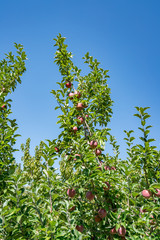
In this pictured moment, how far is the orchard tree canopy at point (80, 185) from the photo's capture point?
221cm

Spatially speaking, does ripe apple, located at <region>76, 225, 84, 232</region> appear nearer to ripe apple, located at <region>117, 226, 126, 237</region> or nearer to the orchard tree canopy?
the orchard tree canopy

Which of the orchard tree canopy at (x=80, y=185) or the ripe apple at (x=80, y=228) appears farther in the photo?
the ripe apple at (x=80, y=228)

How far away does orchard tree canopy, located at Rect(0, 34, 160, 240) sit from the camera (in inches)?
86.8

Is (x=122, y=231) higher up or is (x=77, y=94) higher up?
(x=77, y=94)

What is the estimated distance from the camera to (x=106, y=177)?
2.98 metres

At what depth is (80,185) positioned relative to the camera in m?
3.36

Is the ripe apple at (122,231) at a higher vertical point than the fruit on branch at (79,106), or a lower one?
lower

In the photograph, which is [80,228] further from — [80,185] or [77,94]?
[77,94]

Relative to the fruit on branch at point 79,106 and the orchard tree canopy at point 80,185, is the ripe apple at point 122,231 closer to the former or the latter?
the orchard tree canopy at point 80,185

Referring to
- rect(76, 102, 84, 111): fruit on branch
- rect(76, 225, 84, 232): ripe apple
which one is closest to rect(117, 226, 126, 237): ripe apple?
rect(76, 225, 84, 232): ripe apple

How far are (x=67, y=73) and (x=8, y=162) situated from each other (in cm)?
322

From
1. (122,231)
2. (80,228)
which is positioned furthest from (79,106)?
(122,231)

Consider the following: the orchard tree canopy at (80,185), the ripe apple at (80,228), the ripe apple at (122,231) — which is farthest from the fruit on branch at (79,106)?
the ripe apple at (122,231)

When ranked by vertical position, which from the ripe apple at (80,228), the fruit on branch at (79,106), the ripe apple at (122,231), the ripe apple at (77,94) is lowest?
the ripe apple at (80,228)
